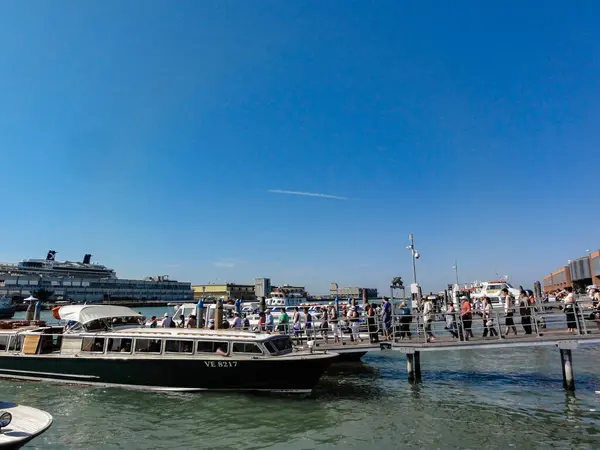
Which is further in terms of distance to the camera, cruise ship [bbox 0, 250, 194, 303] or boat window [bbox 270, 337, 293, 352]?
cruise ship [bbox 0, 250, 194, 303]

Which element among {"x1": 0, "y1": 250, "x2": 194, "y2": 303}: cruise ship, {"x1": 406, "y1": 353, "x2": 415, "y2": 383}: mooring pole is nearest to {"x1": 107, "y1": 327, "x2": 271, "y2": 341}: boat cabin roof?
{"x1": 406, "y1": 353, "x2": 415, "y2": 383}: mooring pole


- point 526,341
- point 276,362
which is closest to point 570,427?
point 526,341

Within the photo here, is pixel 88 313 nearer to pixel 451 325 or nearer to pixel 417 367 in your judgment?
pixel 417 367

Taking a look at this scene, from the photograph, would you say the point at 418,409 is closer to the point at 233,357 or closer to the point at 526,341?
the point at 526,341

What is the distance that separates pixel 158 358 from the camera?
15.8 meters

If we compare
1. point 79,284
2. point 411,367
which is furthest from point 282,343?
point 79,284

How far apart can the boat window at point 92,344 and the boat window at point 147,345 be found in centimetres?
201

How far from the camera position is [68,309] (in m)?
19.2

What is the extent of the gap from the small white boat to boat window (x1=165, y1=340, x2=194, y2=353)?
720cm

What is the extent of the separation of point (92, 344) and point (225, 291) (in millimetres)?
→ 145298

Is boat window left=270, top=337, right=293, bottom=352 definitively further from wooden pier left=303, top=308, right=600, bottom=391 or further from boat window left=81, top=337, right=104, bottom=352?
boat window left=81, top=337, right=104, bottom=352

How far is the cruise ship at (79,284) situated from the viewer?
124 m

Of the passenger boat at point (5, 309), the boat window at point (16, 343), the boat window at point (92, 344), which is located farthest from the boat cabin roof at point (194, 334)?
the passenger boat at point (5, 309)

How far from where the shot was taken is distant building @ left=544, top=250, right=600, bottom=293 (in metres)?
70.4
